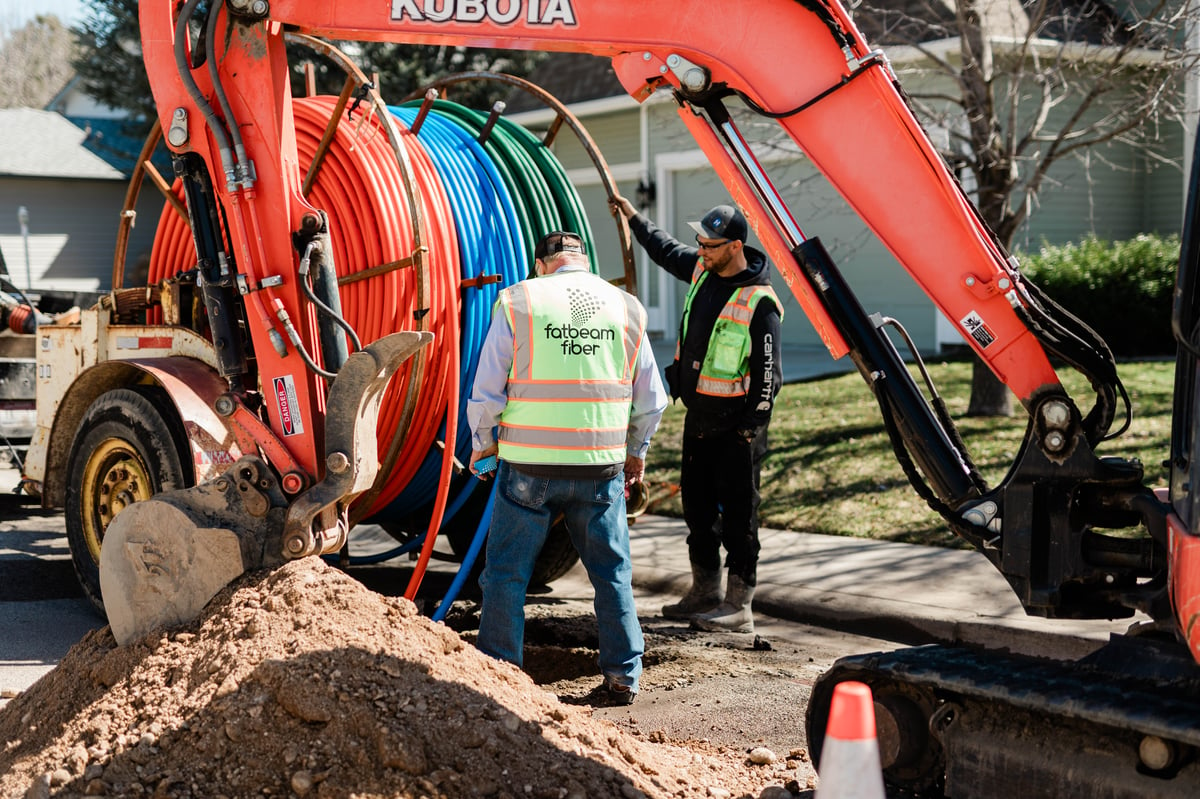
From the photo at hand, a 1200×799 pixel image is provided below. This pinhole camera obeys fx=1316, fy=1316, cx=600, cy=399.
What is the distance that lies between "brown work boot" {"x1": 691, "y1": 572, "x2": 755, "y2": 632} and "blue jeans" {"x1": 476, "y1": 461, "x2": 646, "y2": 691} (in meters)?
1.32

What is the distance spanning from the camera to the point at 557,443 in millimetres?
5160

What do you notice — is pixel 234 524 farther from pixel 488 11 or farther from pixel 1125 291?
pixel 1125 291

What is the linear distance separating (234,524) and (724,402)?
8.41 ft

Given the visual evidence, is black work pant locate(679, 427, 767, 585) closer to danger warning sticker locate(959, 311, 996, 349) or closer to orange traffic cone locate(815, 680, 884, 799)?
danger warning sticker locate(959, 311, 996, 349)

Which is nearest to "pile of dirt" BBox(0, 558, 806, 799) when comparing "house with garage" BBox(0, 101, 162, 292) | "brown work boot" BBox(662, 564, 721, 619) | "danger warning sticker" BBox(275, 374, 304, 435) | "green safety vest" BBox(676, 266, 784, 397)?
"danger warning sticker" BBox(275, 374, 304, 435)

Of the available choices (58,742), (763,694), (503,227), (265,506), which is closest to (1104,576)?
(763,694)

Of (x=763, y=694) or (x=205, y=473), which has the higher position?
(x=205, y=473)

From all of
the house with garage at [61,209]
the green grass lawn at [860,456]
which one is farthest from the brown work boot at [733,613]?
the house with garage at [61,209]

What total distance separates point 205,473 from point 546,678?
179 centimetres

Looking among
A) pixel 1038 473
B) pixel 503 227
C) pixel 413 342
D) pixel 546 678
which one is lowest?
pixel 546 678

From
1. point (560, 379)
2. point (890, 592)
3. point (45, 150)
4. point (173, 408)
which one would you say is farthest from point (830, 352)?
point (45, 150)

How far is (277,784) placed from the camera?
13.0 feet

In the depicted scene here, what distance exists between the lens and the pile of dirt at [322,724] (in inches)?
156

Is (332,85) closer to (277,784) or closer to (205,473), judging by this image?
(205,473)
